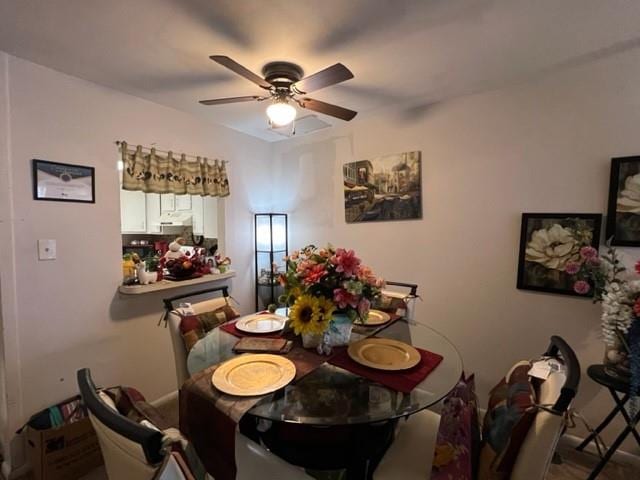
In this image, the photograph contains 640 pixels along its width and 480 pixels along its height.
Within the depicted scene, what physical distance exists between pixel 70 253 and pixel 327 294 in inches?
68.4

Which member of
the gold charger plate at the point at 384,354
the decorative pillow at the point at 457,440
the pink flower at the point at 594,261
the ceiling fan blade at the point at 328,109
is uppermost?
the ceiling fan blade at the point at 328,109

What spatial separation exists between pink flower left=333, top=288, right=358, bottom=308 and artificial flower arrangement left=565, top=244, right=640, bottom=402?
1.33 m

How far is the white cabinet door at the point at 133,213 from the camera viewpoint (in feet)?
12.7

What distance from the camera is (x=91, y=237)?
2002 mm

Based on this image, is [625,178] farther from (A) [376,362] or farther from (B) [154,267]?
(B) [154,267]

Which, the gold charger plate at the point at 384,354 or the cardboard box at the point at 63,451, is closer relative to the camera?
the gold charger plate at the point at 384,354

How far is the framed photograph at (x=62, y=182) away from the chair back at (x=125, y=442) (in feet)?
4.86

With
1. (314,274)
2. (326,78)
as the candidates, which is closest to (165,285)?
(314,274)

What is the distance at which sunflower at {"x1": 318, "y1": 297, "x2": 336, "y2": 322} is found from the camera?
1.32m

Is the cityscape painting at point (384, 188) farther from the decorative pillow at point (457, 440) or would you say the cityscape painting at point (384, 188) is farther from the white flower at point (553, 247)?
the decorative pillow at point (457, 440)

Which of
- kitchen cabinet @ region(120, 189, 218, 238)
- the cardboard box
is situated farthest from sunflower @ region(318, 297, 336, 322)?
kitchen cabinet @ region(120, 189, 218, 238)

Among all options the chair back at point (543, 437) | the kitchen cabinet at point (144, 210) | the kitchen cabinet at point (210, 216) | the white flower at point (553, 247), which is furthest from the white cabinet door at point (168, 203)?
the chair back at point (543, 437)

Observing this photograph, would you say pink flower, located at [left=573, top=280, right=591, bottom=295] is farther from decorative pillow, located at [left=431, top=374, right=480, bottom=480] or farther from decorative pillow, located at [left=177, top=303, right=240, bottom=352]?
decorative pillow, located at [left=177, top=303, right=240, bottom=352]

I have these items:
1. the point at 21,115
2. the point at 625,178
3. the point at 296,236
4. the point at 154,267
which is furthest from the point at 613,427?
the point at 21,115
